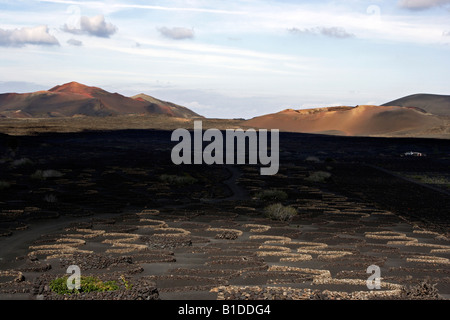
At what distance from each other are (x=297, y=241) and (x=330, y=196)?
13.4m

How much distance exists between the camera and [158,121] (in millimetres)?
136625

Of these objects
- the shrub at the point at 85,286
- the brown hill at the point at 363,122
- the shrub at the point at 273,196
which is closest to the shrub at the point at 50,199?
the shrub at the point at 273,196

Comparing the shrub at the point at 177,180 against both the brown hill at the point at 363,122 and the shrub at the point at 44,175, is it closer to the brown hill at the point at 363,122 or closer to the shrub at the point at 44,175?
the shrub at the point at 44,175

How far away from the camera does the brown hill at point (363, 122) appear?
126 meters

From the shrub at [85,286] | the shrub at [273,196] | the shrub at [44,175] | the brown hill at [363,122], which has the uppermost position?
the brown hill at [363,122]

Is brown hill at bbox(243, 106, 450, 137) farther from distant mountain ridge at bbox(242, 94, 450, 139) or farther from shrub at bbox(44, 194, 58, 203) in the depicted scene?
shrub at bbox(44, 194, 58, 203)

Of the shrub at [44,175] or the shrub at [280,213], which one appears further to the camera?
the shrub at [44,175]

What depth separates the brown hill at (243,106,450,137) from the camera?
125938mm

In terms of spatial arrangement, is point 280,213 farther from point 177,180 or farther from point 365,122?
point 365,122

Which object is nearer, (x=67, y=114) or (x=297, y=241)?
(x=297, y=241)
